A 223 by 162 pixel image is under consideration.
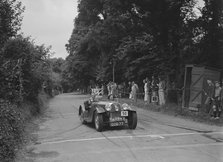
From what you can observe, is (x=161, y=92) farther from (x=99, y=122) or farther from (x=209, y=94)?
(x=99, y=122)

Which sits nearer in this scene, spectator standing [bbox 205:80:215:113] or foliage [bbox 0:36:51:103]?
foliage [bbox 0:36:51:103]

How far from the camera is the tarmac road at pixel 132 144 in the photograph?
8.38 meters

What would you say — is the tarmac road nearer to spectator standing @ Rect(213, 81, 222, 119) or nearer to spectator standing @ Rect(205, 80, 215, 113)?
spectator standing @ Rect(213, 81, 222, 119)

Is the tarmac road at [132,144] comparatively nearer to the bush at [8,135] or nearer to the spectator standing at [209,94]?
the bush at [8,135]

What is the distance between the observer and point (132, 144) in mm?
9945

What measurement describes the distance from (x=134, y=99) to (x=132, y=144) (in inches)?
622

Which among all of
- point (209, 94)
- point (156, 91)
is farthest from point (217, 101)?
point (156, 91)

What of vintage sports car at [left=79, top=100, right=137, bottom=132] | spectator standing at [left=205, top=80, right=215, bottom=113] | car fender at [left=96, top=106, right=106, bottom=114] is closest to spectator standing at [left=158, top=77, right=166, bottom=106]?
spectator standing at [left=205, top=80, right=215, bottom=113]

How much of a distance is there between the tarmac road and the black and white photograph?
0.03 metres

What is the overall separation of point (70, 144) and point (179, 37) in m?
16.6

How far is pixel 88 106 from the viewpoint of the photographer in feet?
48.3

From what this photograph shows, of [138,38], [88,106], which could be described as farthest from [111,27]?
[88,106]

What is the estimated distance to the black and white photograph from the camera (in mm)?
9172

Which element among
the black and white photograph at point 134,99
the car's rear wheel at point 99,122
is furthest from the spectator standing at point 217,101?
the car's rear wheel at point 99,122
